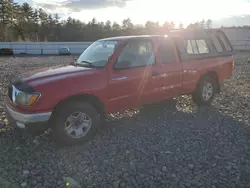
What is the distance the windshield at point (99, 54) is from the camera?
4.29 metres

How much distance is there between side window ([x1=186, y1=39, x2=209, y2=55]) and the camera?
543cm

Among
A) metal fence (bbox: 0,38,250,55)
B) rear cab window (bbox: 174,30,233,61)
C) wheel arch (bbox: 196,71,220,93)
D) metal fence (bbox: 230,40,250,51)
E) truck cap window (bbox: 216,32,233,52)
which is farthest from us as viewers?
metal fence (bbox: 230,40,250,51)

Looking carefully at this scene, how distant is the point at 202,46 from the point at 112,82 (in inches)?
114

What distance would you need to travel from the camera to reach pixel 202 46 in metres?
5.75

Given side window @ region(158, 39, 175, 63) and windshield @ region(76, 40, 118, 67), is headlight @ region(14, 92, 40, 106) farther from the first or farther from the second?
side window @ region(158, 39, 175, 63)

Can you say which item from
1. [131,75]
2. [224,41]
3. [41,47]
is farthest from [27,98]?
[41,47]

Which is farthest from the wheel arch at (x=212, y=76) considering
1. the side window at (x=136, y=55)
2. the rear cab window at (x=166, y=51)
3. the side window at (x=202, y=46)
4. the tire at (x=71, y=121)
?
the tire at (x=71, y=121)

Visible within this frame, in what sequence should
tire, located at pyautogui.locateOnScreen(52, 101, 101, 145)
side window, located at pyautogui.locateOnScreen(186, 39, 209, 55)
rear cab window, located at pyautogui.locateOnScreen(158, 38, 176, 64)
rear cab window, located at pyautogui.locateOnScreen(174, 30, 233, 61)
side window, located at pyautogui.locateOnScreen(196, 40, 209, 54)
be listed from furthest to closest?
side window, located at pyautogui.locateOnScreen(196, 40, 209, 54)
side window, located at pyautogui.locateOnScreen(186, 39, 209, 55)
rear cab window, located at pyautogui.locateOnScreen(174, 30, 233, 61)
rear cab window, located at pyautogui.locateOnScreen(158, 38, 176, 64)
tire, located at pyautogui.locateOnScreen(52, 101, 101, 145)

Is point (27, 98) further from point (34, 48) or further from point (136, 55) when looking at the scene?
point (34, 48)

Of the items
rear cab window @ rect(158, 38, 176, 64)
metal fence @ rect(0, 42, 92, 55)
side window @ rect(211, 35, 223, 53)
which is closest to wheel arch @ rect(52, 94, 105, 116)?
rear cab window @ rect(158, 38, 176, 64)

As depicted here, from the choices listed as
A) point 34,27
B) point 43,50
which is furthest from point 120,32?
point 43,50

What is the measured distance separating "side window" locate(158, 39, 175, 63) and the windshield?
1014 millimetres

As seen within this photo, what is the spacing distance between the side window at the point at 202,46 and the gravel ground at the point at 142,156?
5.32ft

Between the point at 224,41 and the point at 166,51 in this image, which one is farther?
the point at 224,41
